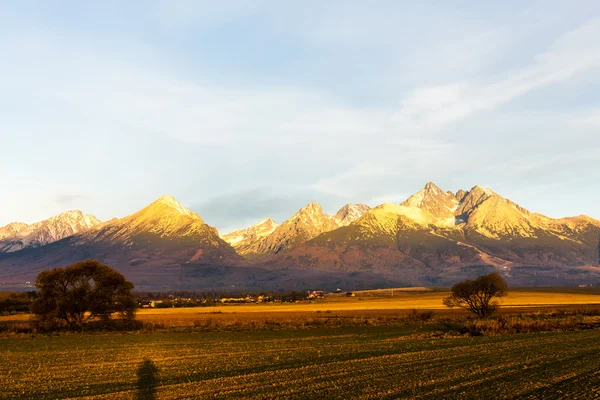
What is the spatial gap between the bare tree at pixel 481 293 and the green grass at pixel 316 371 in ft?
160

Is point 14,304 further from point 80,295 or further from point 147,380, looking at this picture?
point 147,380

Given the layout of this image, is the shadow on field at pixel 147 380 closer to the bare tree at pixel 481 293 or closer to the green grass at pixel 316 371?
the green grass at pixel 316 371

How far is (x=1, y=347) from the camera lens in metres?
47.4

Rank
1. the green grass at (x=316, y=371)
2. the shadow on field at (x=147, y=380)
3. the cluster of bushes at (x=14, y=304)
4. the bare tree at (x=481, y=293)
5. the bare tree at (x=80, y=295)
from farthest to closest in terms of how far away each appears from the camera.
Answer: the cluster of bushes at (x=14, y=304) < the bare tree at (x=481, y=293) < the bare tree at (x=80, y=295) < the shadow on field at (x=147, y=380) < the green grass at (x=316, y=371)

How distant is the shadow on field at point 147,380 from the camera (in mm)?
22797

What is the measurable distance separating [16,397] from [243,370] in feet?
39.5

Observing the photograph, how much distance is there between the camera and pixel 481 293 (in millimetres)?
92438

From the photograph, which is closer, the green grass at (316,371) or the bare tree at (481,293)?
the green grass at (316,371)

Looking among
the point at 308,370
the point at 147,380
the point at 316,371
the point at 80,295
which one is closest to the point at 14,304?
the point at 80,295

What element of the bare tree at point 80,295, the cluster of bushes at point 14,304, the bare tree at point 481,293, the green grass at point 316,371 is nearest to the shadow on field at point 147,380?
the green grass at point 316,371

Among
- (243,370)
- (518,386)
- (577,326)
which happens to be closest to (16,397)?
(243,370)

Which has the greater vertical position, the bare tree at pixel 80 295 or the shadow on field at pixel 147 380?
the bare tree at pixel 80 295

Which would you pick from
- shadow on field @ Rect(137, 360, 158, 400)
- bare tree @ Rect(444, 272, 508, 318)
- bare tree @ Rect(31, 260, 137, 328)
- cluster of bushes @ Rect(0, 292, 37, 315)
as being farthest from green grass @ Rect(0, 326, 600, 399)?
cluster of bushes @ Rect(0, 292, 37, 315)

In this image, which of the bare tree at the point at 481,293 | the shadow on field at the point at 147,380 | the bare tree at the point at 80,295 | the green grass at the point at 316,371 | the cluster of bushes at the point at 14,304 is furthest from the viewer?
the cluster of bushes at the point at 14,304
